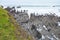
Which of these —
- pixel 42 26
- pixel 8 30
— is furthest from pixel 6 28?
pixel 42 26

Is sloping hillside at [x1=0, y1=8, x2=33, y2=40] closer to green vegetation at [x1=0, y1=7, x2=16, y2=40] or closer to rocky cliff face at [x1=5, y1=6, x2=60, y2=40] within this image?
green vegetation at [x1=0, y1=7, x2=16, y2=40]

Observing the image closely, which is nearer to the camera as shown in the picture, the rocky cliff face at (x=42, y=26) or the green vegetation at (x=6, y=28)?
the green vegetation at (x=6, y=28)

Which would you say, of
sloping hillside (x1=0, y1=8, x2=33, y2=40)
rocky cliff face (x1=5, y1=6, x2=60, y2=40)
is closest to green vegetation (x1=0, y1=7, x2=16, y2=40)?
sloping hillside (x1=0, y1=8, x2=33, y2=40)

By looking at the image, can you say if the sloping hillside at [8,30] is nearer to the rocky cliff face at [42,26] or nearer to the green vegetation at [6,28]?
the green vegetation at [6,28]

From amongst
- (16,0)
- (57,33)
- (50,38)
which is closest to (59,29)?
(57,33)

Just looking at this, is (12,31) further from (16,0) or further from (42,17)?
(16,0)

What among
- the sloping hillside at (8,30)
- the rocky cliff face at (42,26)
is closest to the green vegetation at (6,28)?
the sloping hillside at (8,30)

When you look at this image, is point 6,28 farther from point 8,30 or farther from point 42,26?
point 42,26
